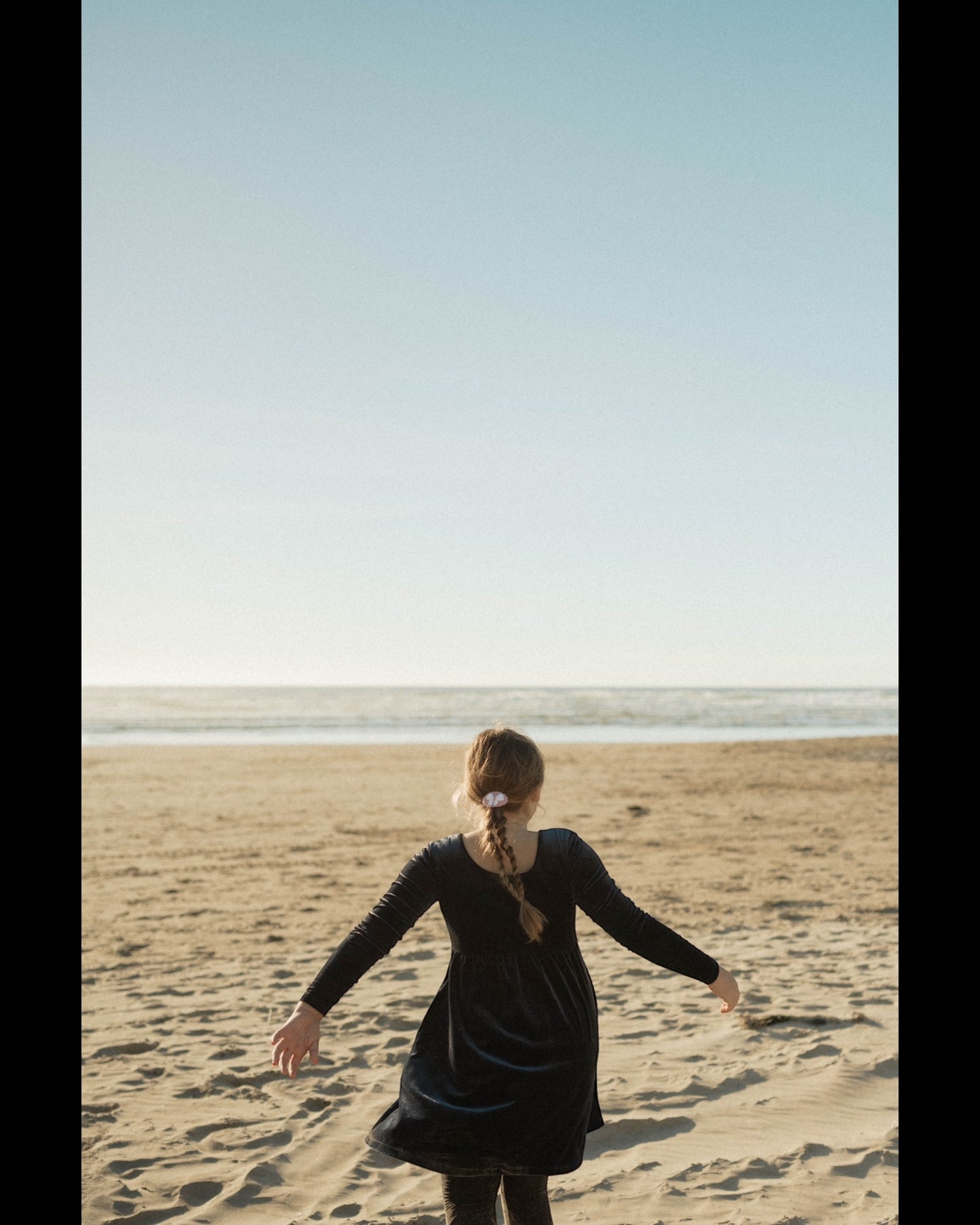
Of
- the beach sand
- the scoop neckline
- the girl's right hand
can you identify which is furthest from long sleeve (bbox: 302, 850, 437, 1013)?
the girl's right hand

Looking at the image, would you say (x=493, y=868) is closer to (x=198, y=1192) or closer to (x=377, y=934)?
(x=377, y=934)

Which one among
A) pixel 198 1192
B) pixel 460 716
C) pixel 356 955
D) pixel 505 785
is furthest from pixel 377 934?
pixel 460 716

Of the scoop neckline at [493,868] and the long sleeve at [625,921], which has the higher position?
the scoop neckline at [493,868]

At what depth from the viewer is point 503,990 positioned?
8.54 ft

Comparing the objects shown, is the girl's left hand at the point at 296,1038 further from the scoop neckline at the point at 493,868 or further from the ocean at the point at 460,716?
the ocean at the point at 460,716

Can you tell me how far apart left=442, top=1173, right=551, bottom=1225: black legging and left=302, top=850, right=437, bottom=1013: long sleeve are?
55cm

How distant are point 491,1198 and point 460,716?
41.0 metres

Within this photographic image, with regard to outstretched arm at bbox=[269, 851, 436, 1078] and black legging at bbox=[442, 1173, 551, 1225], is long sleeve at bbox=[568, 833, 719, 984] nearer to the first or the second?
outstretched arm at bbox=[269, 851, 436, 1078]

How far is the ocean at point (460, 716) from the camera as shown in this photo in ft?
98.9

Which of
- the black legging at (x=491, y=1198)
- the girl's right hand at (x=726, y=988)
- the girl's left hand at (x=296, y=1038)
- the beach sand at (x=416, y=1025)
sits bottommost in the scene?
the beach sand at (x=416, y=1025)

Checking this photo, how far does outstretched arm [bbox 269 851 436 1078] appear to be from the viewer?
2592 mm

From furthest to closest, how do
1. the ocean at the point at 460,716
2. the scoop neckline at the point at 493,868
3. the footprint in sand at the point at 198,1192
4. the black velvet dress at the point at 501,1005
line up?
the ocean at the point at 460,716 < the footprint in sand at the point at 198,1192 < the scoop neckline at the point at 493,868 < the black velvet dress at the point at 501,1005

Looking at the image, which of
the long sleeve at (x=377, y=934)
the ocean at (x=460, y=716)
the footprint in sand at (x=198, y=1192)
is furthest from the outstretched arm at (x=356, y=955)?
the ocean at (x=460, y=716)
